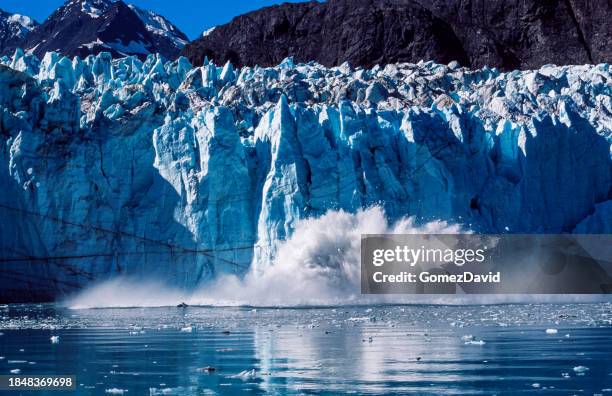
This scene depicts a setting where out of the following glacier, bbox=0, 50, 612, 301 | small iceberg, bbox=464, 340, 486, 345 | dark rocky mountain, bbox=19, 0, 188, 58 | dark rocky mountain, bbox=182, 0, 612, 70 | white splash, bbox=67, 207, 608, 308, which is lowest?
small iceberg, bbox=464, 340, 486, 345

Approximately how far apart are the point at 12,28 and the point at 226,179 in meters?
54.9

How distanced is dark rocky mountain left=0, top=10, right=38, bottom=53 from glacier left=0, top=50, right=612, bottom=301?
4660 cm

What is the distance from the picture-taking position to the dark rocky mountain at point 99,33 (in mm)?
68562

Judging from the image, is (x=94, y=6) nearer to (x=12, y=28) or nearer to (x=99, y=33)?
(x=12, y=28)

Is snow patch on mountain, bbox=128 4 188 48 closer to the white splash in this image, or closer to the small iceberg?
the white splash

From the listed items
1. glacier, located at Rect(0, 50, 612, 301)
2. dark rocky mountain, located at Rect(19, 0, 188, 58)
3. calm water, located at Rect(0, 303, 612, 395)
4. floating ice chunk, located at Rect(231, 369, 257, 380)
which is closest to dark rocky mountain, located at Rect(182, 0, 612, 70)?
dark rocky mountain, located at Rect(19, 0, 188, 58)

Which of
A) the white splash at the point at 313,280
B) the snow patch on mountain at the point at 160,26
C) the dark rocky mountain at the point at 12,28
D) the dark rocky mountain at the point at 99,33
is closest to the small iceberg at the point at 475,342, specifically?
the white splash at the point at 313,280

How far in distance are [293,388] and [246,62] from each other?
43.9 meters

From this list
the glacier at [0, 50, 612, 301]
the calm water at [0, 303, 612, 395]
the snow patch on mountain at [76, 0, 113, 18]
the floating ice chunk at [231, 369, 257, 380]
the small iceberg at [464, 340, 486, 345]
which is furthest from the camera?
the snow patch on mountain at [76, 0, 113, 18]

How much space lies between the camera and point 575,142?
31094mm

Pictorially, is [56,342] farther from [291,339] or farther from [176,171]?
[176,171]

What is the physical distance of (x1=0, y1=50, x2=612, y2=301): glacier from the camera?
27.5 m

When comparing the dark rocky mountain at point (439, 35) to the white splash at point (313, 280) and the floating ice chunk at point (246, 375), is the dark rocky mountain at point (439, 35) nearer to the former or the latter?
the white splash at point (313, 280)

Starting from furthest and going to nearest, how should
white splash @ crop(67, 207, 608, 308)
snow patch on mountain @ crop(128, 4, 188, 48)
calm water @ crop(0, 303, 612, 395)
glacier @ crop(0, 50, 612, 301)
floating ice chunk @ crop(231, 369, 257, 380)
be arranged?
→ snow patch on mountain @ crop(128, 4, 188, 48) → glacier @ crop(0, 50, 612, 301) → white splash @ crop(67, 207, 608, 308) → floating ice chunk @ crop(231, 369, 257, 380) → calm water @ crop(0, 303, 612, 395)
